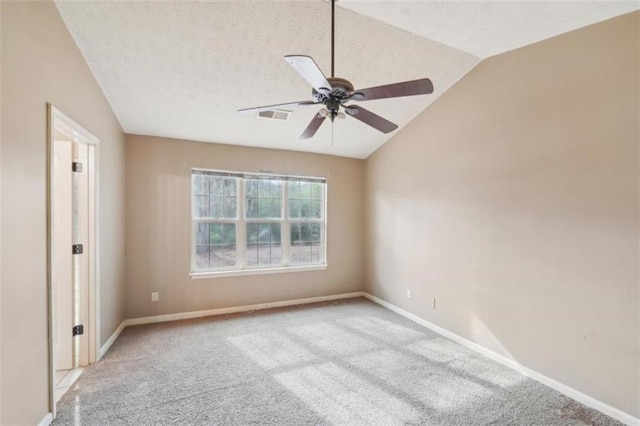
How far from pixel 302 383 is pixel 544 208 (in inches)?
101

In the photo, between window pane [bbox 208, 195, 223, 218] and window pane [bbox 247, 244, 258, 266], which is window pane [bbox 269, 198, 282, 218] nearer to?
window pane [bbox 247, 244, 258, 266]

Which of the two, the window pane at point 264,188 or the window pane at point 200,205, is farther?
the window pane at point 264,188

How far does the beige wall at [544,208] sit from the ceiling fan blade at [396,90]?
149 centimetres

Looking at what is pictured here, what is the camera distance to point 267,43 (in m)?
2.60

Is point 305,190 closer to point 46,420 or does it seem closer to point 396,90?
point 396,90

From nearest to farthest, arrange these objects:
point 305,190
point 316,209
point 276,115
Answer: point 276,115, point 305,190, point 316,209

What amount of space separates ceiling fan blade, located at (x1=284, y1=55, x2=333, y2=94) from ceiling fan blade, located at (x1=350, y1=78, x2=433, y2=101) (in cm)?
22

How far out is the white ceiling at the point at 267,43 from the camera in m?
2.22

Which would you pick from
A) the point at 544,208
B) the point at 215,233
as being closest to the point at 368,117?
the point at 544,208

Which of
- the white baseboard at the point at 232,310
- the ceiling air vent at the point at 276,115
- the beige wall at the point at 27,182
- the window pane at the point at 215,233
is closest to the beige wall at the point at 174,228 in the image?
the white baseboard at the point at 232,310

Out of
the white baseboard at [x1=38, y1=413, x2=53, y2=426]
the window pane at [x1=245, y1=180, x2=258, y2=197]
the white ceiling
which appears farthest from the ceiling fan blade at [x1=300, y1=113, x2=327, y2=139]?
the white baseboard at [x1=38, y1=413, x2=53, y2=426]

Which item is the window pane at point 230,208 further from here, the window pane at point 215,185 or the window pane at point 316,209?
the window pane at point 316,209

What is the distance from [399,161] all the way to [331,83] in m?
2.82

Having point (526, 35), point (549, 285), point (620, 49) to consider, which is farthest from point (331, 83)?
point (549, 285)
